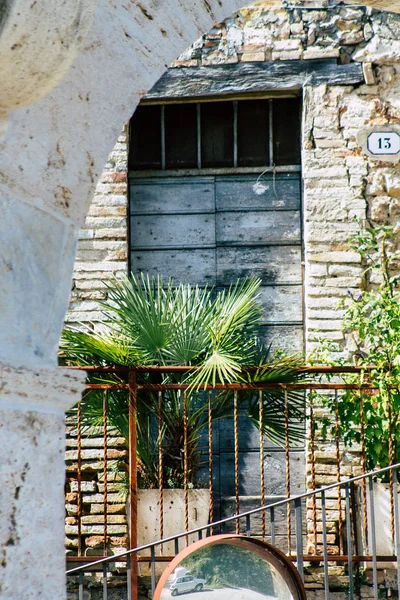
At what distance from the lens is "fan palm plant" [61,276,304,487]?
479cm

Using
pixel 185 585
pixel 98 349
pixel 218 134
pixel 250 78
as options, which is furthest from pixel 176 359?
pixel 250 78

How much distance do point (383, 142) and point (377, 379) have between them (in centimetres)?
195

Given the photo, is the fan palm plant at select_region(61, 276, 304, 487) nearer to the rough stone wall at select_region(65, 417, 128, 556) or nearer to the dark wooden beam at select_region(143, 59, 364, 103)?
the rough stone wall at select_region(65, 417, 128, 556)

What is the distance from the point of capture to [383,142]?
606 cm

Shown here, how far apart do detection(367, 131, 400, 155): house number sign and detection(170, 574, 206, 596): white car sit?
3.82 metres

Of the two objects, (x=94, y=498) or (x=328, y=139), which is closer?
(x=94, y=498)

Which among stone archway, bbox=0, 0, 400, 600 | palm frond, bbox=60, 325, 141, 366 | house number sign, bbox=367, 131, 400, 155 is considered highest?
house number sign, bbox=367, 131, 400, 155

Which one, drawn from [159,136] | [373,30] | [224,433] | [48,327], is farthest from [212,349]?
[48,327]

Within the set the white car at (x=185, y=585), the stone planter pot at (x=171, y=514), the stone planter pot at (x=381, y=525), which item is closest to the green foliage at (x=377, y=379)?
the stone planter pot at (x=381, y=525)

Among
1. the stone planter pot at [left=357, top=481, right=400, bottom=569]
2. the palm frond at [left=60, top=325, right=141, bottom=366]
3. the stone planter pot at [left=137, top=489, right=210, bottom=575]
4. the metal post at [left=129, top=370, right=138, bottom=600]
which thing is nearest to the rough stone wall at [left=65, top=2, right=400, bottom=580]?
the palm frond at [left=60, top=325, right=141, bottom=366]

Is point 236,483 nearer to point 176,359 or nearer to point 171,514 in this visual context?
point 171,514

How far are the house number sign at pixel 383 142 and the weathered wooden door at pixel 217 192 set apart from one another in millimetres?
538

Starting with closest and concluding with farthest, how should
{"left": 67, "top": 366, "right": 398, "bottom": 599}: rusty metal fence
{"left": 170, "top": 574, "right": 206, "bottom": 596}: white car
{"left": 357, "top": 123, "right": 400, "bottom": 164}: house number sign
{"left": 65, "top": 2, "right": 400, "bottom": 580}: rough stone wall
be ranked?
{"left": 170, "top": 574, "right": 206, "bottom": 596}: white car → {"left": 67, "top": 366, "right": 398, "bottom": 599}: rusty metal fence → {"left": 65, "top": 2, "right": 400, "bottom": 580}: rough stone wall → {"left": 357, "top": 123, "right": 400, "bottom": 164}: house number sign

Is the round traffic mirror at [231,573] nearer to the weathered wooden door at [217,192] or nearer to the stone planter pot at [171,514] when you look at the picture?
the stone planter pot at [171,514]
